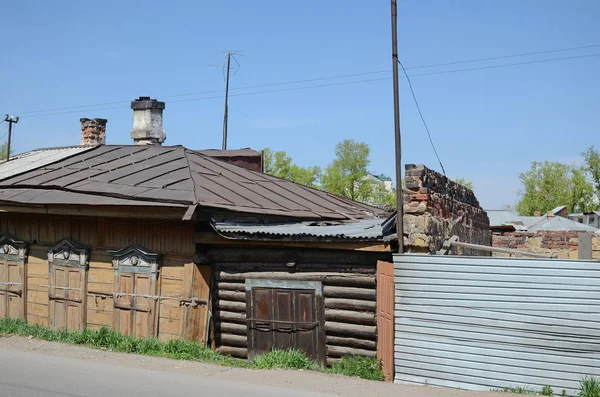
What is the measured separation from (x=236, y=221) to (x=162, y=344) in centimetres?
241

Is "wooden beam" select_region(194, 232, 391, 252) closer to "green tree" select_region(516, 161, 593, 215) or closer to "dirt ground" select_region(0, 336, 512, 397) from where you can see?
"dirt ground" select_region(0, 336, 512, 397)

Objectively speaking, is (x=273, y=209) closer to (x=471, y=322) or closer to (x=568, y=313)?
(x=471, y=322)

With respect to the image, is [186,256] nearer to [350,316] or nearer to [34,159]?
[350,316]

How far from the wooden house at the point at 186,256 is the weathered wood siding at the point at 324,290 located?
0.02 metres

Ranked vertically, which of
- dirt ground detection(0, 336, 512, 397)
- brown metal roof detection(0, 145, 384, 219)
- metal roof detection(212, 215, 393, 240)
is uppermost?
brown metal roof detection(0, 145, 384, 219)

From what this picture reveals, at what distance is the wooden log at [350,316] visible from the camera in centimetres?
1031

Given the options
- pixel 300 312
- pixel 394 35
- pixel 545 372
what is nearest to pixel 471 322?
pixel 545 372

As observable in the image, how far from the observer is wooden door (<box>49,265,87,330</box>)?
42.5 ft

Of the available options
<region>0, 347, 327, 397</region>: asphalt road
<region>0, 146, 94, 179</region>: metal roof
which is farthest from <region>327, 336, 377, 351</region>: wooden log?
<region>0, 146, 94, 179</region>: metal roof

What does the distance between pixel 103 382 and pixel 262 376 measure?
83.2 inches

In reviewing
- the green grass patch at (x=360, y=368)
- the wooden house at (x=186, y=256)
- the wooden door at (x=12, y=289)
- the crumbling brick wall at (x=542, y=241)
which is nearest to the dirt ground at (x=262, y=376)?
the green grass patch at (x=360, y=368)

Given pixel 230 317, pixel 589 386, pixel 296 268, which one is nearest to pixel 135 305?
pixel 230 317

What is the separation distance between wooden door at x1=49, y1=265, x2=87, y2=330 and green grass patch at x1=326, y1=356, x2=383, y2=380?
524 centimetres

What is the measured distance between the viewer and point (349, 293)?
34.5 ft
